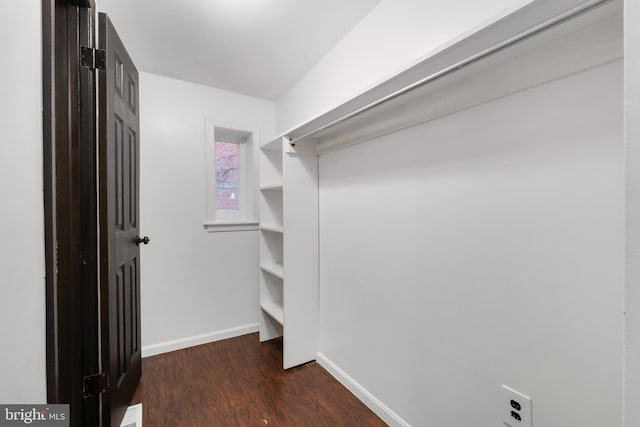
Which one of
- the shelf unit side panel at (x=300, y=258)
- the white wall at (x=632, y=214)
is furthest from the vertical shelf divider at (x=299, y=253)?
the white wall at (x=632, y=214)

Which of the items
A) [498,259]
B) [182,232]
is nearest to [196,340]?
[182,232]

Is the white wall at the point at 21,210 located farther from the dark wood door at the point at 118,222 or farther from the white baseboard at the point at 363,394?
the white baseboard at the point at 363,394

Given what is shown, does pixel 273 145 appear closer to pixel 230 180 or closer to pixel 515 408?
pixel 230 180

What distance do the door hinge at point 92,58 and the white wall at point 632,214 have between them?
1.72 m

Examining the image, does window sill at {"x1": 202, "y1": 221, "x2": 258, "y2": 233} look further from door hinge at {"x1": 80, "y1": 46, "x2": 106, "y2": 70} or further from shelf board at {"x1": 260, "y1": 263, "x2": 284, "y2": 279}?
door hinge at {"x1": 80, "y1": 46, "x2": 106, "y2": 70}

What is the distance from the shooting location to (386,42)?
5.11ft

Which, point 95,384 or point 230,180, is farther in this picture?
point 230,180

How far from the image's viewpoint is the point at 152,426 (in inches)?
60.6

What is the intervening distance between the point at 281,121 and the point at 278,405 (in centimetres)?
240

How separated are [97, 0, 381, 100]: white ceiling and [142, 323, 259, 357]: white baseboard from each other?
2.32m

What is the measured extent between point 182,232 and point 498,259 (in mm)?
2378

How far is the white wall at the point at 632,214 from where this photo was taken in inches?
16.5

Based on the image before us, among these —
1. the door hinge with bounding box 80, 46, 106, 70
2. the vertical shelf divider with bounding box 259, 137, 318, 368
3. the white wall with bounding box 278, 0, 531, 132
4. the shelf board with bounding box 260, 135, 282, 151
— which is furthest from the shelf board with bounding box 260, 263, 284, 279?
the door hinge with bounding box 80, 46, 106, 70

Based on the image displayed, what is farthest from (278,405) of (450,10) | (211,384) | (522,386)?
(450,10)
